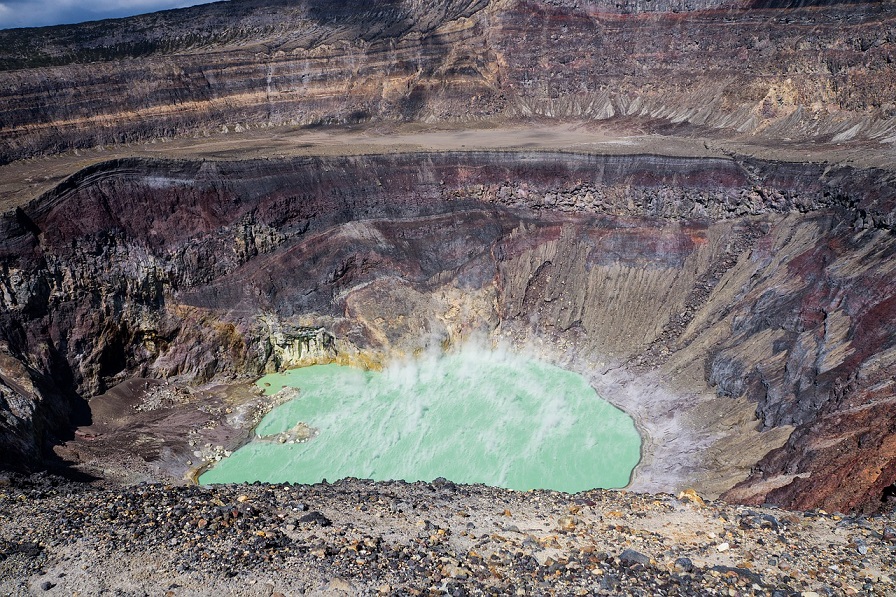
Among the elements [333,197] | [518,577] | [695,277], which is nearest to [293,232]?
[333,197]

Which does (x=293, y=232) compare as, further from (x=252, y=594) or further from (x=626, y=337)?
(x=252, y=594)

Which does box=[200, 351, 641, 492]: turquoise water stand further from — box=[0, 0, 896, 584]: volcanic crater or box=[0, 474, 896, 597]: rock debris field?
box=[0, 474, 896, 597]: rock debris field

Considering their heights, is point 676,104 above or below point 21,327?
above

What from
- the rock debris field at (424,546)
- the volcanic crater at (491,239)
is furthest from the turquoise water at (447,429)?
the rock debris field at (424,546)

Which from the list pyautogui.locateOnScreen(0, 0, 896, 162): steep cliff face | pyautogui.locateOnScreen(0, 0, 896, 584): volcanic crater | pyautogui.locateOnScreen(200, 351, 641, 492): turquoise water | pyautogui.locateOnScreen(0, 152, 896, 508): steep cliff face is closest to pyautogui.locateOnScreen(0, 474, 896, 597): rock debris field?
pyautogui.locateOnScreen(0, 0, 896, 584): volcanic crater

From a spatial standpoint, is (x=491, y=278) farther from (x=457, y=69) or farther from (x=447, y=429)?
(x=457, y=69)
